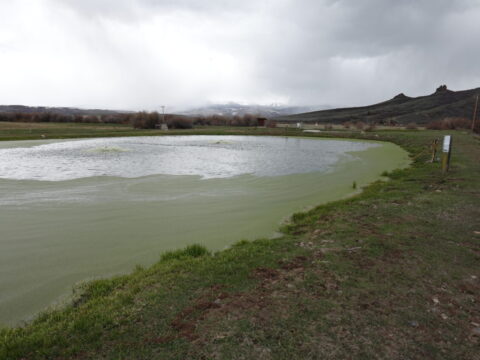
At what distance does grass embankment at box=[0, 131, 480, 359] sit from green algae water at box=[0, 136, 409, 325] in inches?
32.5

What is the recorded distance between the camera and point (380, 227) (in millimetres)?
6047

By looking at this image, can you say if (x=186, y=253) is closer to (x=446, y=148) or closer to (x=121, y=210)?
(x=121, y=210)

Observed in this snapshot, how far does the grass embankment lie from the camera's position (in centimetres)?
276

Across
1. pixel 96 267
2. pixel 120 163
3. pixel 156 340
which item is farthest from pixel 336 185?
pixel 120 163

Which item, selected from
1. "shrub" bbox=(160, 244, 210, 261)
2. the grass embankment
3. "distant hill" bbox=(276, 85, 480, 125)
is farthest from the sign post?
"distant hill" bbox=(276, 85, 480, 125)

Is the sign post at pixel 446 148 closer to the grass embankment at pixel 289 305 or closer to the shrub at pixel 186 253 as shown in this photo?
the grass embankment at pixel 289 305

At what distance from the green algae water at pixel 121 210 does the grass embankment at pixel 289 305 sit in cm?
82

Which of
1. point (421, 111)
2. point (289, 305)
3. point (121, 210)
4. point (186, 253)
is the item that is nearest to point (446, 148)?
point (186, 253)

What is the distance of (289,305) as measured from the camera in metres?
3.40

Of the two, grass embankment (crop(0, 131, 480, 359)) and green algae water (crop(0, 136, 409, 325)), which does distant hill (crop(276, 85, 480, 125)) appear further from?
grass embankment (crop(0, 131, 480, 359))

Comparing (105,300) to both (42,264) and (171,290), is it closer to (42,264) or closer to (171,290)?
(171,290)

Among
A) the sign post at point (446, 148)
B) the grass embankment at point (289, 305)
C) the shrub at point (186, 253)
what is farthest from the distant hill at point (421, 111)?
the shrub at point (186, 253)

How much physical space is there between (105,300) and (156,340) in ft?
3.75

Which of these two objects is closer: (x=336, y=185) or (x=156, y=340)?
(x=156, y=340)
